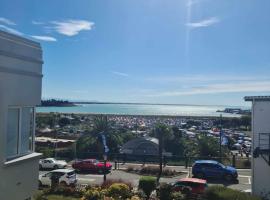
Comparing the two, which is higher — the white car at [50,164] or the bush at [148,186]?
the bush at [148,186]

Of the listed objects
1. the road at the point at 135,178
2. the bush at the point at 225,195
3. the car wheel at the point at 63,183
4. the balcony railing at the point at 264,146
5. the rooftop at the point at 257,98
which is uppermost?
the rooftop at the point at 257,98

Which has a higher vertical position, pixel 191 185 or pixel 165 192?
pixel 165 192

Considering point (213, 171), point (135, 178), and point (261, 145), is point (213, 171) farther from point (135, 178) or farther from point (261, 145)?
point (261, 145)

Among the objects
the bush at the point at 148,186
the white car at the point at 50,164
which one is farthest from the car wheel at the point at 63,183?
the white car at the point at 50,164

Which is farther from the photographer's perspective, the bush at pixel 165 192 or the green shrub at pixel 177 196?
the bush at pixel 165 192

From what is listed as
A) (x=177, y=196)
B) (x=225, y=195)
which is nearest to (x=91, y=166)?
(x=177, y=196)

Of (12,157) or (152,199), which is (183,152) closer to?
(152,199)

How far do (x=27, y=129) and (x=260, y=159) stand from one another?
1887cm

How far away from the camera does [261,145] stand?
27031 mm

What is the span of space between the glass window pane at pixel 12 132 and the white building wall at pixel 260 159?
18.7 m

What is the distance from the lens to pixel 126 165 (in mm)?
43438

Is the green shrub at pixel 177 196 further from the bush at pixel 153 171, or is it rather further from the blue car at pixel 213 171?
the bush at pixel 153 171

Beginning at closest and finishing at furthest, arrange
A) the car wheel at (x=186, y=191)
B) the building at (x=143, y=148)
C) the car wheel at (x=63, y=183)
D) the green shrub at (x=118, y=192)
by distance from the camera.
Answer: the green shrub at (x=118, y=192)
the car wheel at (x=186, y=191)
the car wheel at (x=63, y=183)
the building at (x=143, y=148)

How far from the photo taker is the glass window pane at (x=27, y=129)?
41.7 ft
